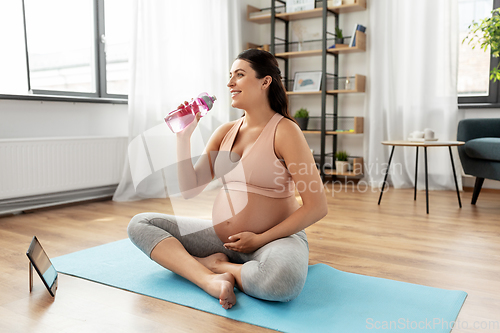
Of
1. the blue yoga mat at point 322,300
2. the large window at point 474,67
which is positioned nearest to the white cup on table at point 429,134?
the large window at point 474,67

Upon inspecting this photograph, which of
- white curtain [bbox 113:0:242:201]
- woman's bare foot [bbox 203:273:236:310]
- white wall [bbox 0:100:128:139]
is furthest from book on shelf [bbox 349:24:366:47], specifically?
woman's bare foot [bbox 203:273:236:310]

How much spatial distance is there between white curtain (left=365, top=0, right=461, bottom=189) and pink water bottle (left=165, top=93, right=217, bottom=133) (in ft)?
8.71

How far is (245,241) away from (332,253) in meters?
0.64

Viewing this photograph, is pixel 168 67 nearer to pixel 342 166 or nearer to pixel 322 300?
pixel 342 166

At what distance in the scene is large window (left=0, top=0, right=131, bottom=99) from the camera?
278cm

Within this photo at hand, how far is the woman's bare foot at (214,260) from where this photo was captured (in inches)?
57.2

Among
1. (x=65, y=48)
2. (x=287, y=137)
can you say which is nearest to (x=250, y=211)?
(x=287, y=137)

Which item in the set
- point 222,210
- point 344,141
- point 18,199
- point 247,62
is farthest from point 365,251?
point 344,141

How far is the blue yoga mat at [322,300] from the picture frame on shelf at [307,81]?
8.85ft

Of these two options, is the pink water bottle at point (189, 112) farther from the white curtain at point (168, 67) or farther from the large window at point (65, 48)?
the large window at point (65, 48)

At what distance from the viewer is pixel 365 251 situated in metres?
1.93

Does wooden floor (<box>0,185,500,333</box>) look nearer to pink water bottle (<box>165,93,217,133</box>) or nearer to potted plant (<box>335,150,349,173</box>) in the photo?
pink water bottle (<box>165,93,217,133</box>)

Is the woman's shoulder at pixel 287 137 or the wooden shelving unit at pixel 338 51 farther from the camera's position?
the wooden shelving unit at pixel 338 51

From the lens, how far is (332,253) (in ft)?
6.24
